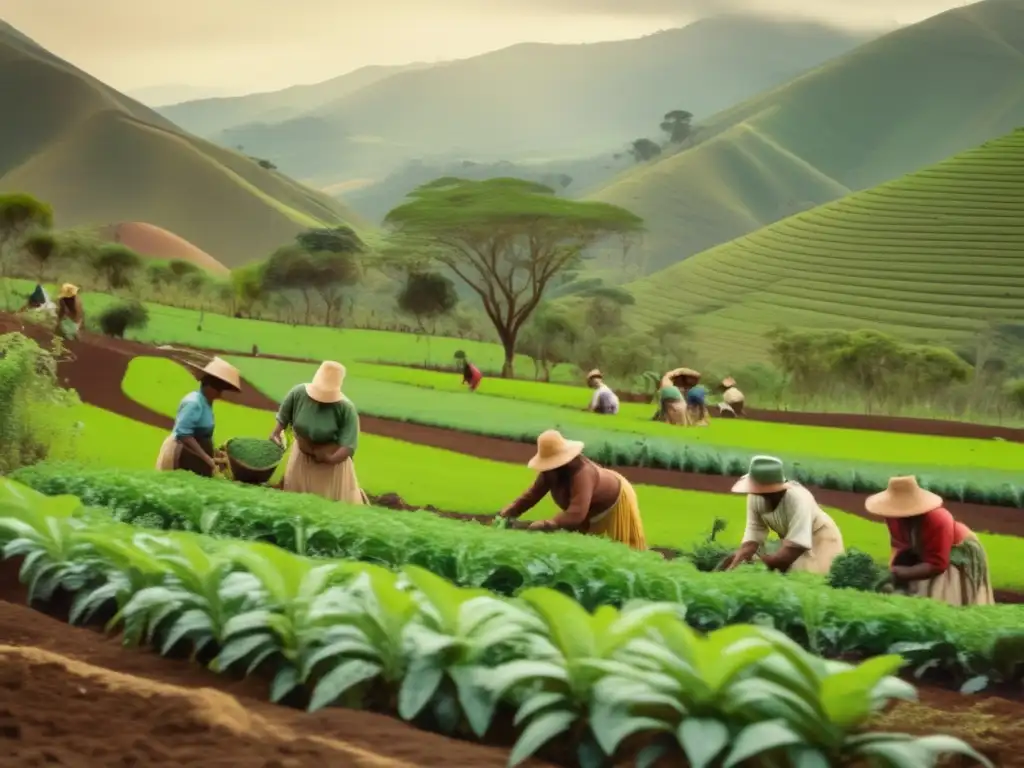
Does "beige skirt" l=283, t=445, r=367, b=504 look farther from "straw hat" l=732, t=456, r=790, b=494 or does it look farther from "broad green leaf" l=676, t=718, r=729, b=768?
"broad green leaf" l=676, t=718, r=729, b=768

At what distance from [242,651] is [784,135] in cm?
818

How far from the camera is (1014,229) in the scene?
8.63 metres

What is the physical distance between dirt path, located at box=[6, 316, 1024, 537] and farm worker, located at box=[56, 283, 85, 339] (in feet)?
0.32

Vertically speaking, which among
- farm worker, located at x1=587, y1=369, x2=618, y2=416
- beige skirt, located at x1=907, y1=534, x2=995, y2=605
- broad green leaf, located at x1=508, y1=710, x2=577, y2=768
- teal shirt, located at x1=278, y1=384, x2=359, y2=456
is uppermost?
farm worker, located at x1=587, y1=369, x2=618, y2=416

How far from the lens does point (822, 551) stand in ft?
20.2

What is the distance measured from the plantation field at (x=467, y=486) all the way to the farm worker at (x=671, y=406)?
2.14 ft

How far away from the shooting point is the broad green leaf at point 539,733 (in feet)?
7.81

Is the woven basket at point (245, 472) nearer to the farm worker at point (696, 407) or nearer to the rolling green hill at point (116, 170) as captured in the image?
the rolling green hill at point (116, 170)

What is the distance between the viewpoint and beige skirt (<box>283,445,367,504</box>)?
725cm

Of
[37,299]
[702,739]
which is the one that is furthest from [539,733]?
[37,299]

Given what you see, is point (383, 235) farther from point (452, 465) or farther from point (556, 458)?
point (556, 458)

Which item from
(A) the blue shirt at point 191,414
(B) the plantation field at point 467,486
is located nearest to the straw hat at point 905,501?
(B) the plantation field at point 467,486

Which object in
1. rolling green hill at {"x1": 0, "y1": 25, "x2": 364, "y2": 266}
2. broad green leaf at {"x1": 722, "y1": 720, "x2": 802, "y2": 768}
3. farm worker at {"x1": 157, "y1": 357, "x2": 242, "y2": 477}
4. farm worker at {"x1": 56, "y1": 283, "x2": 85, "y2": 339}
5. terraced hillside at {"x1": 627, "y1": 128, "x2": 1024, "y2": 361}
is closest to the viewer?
broad green leaf at {"x1": 722, "y1": 720, "x2": 802, "y2": 768}

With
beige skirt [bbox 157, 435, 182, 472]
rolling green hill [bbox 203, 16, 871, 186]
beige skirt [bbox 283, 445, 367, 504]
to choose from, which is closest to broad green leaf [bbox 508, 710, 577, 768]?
beige skirt [bbox 283, 445, 367, 504]
